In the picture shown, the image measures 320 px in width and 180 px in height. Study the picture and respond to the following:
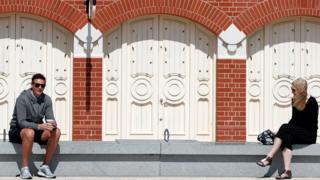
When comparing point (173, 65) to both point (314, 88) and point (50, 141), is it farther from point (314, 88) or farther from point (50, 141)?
point (50, 141)

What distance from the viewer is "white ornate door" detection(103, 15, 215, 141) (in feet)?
44.3

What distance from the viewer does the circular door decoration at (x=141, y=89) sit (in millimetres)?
13547

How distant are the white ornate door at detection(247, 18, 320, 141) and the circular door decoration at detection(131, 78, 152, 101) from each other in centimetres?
178

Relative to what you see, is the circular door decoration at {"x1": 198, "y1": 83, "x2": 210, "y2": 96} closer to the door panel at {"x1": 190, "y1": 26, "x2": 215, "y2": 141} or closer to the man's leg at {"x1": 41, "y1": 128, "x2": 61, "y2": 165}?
the door panel at {"x1": 190, "y1": 26, "x2": 215, "y2": 141}

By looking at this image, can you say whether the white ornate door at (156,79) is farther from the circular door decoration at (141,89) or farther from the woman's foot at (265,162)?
the woman's foot at (265,162)

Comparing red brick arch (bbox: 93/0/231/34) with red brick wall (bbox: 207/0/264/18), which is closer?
red brick arch (bbox: 93/0/231/34)

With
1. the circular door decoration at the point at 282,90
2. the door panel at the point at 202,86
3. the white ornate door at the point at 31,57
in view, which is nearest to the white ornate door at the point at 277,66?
the circular door decoration at the point at 282,90

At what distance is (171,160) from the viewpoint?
11.6 metres

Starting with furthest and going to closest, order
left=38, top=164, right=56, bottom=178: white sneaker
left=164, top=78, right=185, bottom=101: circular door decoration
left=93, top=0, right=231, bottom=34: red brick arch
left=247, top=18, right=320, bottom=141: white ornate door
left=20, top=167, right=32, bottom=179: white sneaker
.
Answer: left=247, top=18, right=320, bottom=141: white ornate door, left=164, top=78, right=185, bottom=101: circular door decoration, left=93, top=0, right=231, bottom=34: red brick arch, left=38, top=164, right=56, bottom=178: white sneaker, left=20, top=167, right=32, bottom=179: white sneaker

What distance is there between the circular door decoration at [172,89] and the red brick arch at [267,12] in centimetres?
148

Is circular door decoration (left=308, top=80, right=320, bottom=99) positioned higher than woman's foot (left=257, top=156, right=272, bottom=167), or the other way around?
circular door decoration (left=308, top=80, right=320, bottom=99)

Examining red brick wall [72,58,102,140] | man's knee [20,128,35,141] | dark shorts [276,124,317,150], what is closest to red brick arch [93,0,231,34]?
red brick wall [72,58,102,140]

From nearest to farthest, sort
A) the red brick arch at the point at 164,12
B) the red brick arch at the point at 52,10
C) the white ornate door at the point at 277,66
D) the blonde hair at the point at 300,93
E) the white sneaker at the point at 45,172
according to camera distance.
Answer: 1. the white sneaker at the point at 45,172
2. the blonde hair at the point at 300,93
3. the red brick arch at the point at 52,10
4. the red brick arch at the point at 164,12
5. the white ornate door at the point at 277,66

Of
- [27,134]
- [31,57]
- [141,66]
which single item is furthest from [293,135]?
[31,57]
